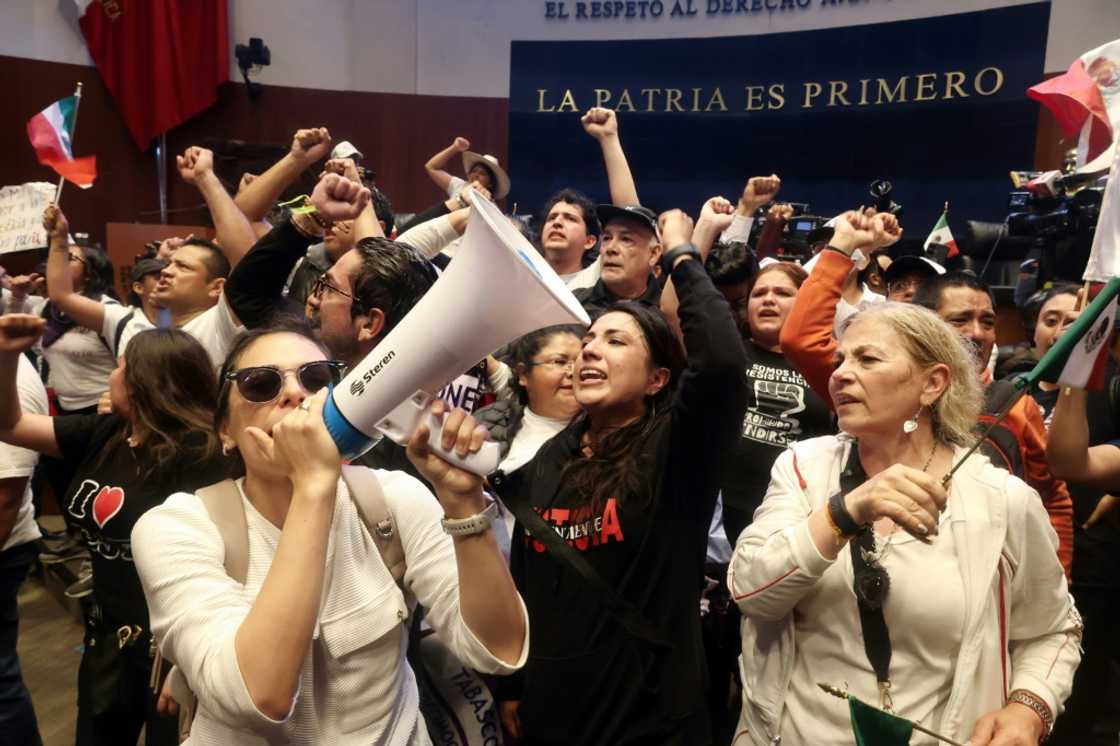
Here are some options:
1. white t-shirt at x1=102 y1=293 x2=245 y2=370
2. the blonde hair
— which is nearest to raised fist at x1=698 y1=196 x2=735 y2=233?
the blonde hair

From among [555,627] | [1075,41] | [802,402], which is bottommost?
[555,627]

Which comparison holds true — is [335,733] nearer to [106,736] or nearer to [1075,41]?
[106,736]

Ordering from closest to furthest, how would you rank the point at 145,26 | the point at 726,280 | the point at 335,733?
the point at 335,733 < the point at 726,280 < the point at 145,26

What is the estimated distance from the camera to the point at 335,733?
1354 millimetres

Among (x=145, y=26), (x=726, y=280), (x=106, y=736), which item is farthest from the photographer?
(x=145, y=26)

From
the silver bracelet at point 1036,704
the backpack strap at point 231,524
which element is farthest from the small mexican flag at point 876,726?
the backpack strap at point 231,524

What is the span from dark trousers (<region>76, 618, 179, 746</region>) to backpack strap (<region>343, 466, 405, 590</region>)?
1120 millimetres

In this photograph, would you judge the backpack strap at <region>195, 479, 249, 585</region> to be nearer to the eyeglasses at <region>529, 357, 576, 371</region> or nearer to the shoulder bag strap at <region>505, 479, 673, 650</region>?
the shoulder bag strap at <region>505, 479, 673, 650</region>

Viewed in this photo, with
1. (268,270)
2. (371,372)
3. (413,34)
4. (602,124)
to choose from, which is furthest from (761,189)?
(413,34)

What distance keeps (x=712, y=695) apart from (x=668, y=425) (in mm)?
1329

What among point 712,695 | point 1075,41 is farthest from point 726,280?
point 1075,41

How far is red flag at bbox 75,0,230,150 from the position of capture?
28.6 ft

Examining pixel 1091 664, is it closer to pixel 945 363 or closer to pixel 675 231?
pixel 945 363

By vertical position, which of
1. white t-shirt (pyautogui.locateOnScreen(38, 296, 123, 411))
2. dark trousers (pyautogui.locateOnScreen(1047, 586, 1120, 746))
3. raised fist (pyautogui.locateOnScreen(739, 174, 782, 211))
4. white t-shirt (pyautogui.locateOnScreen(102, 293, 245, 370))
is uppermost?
raised fist (pyautogui.locateOnScreen(739, 174, 782, 211))
